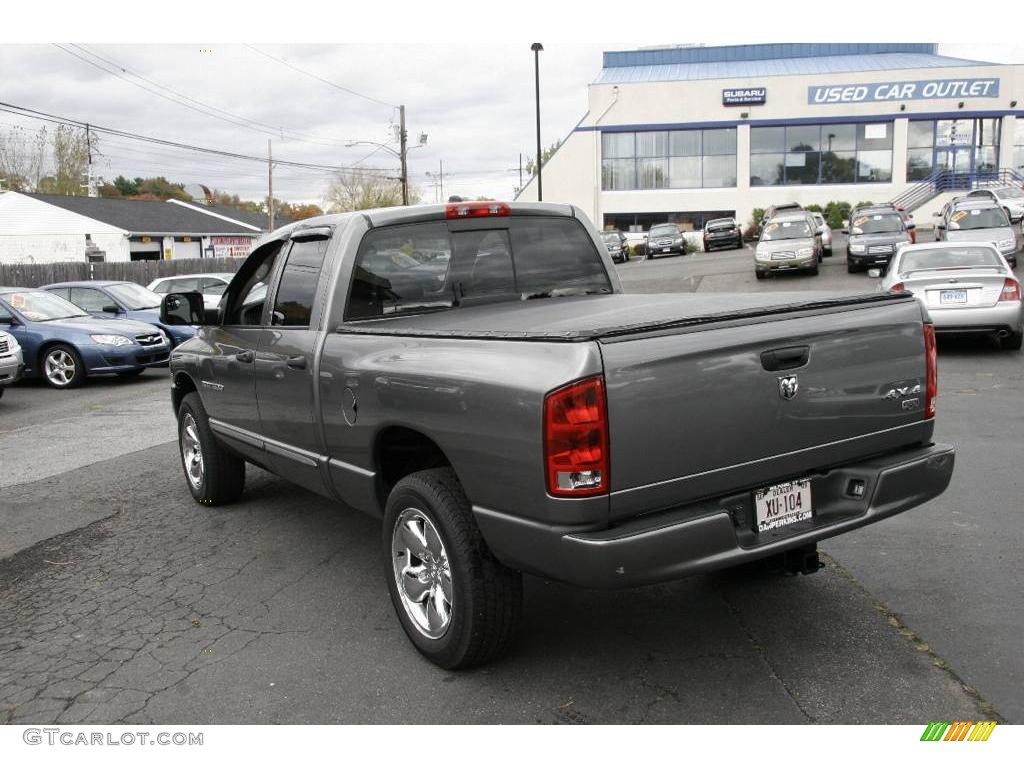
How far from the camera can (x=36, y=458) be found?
8.66 metres

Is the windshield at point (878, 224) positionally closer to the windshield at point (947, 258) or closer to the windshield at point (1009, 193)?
the windshield at point (947, 258)

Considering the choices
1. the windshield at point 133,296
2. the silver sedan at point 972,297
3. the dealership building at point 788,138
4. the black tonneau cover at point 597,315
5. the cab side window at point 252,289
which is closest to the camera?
the black tonneau cover at point 597,315

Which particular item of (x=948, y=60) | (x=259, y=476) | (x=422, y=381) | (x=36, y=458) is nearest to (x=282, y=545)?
(x=259, y=476)

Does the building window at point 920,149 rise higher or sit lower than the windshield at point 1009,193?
higher

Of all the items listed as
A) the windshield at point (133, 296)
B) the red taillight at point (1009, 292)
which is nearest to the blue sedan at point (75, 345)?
the windshield at point (133, 296)

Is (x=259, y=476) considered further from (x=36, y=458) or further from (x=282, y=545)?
(x=36, y=458)

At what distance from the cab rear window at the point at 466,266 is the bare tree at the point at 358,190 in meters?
75.0

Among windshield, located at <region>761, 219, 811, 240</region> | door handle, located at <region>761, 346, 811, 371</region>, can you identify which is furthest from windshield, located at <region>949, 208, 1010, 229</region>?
door handle, located at <region>761, 346, 811, 371</region>

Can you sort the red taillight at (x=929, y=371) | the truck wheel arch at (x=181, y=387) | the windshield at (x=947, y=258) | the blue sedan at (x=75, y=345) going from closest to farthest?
the red taillight at (x=929, y=371) < the truck wheel arch at (x=181, y=387) < the windshield at (x=947, y=258) < the blue sedan at (x=75, y=345)

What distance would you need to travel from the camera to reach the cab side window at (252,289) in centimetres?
564

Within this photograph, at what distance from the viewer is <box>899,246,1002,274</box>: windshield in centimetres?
1301

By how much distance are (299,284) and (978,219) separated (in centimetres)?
2384

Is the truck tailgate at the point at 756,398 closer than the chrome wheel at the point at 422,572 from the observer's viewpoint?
Yes

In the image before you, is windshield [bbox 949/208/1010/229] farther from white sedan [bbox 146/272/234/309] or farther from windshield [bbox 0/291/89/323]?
windshield [bbox 0/291/89/323]
